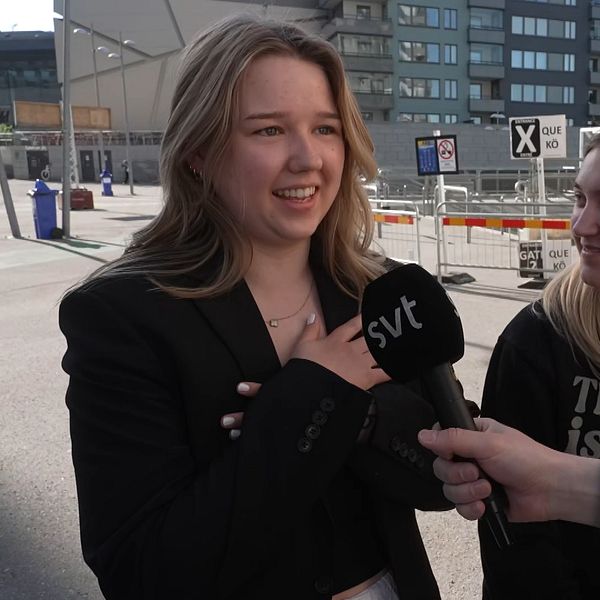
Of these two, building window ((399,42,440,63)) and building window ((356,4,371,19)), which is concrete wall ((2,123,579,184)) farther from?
building window ((356,4,371,19))

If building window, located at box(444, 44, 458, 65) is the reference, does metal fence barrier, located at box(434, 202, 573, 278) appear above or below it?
below

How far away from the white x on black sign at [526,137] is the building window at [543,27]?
2134 inches

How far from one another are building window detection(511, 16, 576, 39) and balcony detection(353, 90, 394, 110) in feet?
45.6

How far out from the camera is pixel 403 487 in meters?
1.48

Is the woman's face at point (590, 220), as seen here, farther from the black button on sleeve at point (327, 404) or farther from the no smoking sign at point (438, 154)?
the no smoking sign at point (438, 154)

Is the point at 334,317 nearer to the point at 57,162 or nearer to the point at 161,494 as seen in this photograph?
the point at 161,494

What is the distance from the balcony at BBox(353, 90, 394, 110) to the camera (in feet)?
169

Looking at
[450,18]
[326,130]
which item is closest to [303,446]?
[326,130]

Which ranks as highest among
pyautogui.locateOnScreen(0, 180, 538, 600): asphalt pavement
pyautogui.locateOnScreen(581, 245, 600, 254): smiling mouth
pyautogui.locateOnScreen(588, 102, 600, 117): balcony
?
pyautogui.locateOnScreen(588, 102, 600, 117): balcony

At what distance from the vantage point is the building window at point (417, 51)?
5300cm

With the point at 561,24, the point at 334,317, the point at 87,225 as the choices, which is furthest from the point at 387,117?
the point at 334,317

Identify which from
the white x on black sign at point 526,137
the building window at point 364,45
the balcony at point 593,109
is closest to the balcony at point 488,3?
the building window at point 364,45

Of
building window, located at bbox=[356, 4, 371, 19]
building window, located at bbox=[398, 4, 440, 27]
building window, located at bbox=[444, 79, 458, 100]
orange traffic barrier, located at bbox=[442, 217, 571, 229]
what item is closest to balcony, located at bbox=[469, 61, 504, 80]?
building window, located at bbox=[444, 79, 458, 100]

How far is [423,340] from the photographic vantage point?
116cm
